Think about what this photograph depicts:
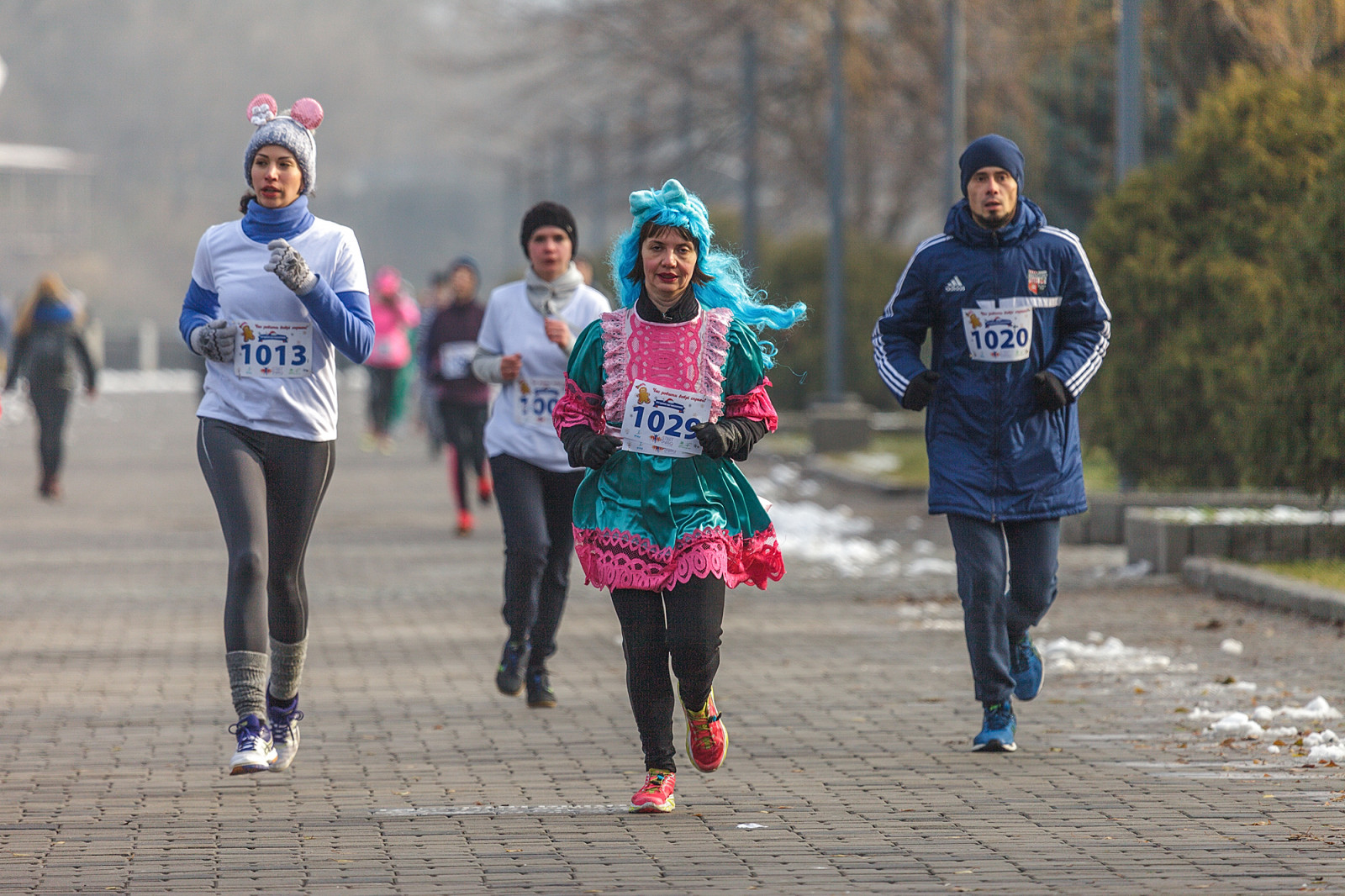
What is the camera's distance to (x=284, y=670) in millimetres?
7305

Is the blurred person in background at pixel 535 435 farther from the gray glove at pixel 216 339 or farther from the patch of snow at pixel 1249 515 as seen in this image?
the patch of snow at pixel 1249 515

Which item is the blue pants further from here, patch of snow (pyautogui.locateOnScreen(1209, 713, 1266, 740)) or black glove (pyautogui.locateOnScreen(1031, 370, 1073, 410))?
patch of snow (pyautogui.locateOnScreen(1209, 713, 1266, 740))

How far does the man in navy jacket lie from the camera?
24.8 feet

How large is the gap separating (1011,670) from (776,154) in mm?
30742

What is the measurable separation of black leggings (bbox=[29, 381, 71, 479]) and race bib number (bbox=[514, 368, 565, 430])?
11503 mm

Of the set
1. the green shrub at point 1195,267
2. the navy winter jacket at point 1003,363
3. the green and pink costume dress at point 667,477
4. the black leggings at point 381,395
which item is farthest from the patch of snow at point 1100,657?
the black leggings at point 381,395

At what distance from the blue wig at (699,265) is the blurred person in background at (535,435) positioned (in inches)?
77.5

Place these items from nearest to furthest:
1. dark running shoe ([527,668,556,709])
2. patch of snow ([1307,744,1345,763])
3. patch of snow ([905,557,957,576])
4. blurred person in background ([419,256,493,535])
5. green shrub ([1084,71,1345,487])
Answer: patch of snow ([1307,744,1345,763]), dark running shoe ([527,668,556,709]), patch of snow ([905,557,957,576]), green shrub ([1084,71,1345,487]), blurred person in background ([419,256,493,535])

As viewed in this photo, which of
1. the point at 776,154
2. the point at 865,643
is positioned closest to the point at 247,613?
the point at 865,643

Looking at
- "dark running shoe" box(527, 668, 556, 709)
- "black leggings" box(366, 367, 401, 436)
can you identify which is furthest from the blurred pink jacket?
"dark running shoe" box(527, 668, 556, 709)

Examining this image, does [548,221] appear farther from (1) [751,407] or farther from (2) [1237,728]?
(2) [1237,728]

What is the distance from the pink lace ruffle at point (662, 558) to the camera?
6.35m

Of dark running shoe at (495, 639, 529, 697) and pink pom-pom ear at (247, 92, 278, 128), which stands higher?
pink pom-pom ear at (247, 92, 278, 128)

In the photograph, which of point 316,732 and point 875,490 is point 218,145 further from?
point 316,732
